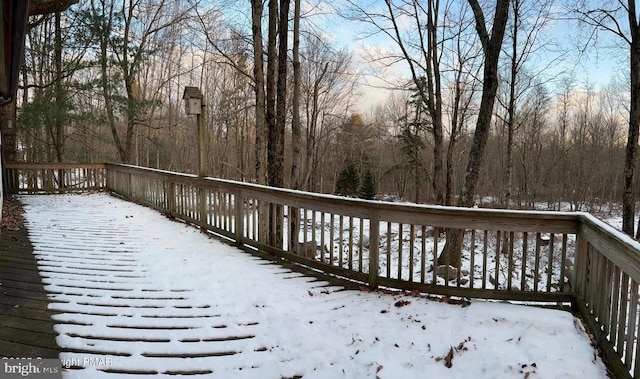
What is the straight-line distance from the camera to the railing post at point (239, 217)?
17.9ft

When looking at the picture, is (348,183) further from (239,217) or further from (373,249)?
(373,249)

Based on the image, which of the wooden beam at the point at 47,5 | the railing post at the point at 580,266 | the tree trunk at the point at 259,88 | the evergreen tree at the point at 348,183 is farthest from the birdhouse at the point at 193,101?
the evergreen tree at the point at 348,183

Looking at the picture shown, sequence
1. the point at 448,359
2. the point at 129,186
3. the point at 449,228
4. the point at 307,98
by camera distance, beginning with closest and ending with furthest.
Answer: the point at 448,359, the point at 449,228, the point at 129,186, the point at 307,98

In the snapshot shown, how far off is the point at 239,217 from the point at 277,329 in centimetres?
272

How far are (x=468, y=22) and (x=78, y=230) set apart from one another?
46.4 feet

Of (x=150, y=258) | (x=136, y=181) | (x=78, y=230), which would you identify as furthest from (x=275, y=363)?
(x=136, y=181)

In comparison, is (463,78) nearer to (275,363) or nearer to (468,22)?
(468,22)

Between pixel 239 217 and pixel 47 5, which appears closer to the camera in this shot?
pixel 239 217

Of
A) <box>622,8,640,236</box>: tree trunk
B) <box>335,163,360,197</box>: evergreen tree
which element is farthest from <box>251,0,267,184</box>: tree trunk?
<box>335,163,360,197</box>: evergreen tree

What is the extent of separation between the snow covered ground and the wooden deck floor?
0.34 feet

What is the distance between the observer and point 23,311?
302 centimetres

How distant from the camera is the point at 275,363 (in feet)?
8.32

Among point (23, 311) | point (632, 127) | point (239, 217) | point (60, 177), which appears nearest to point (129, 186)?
point (60, 177)

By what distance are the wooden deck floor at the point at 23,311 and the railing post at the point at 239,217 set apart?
2366mm
